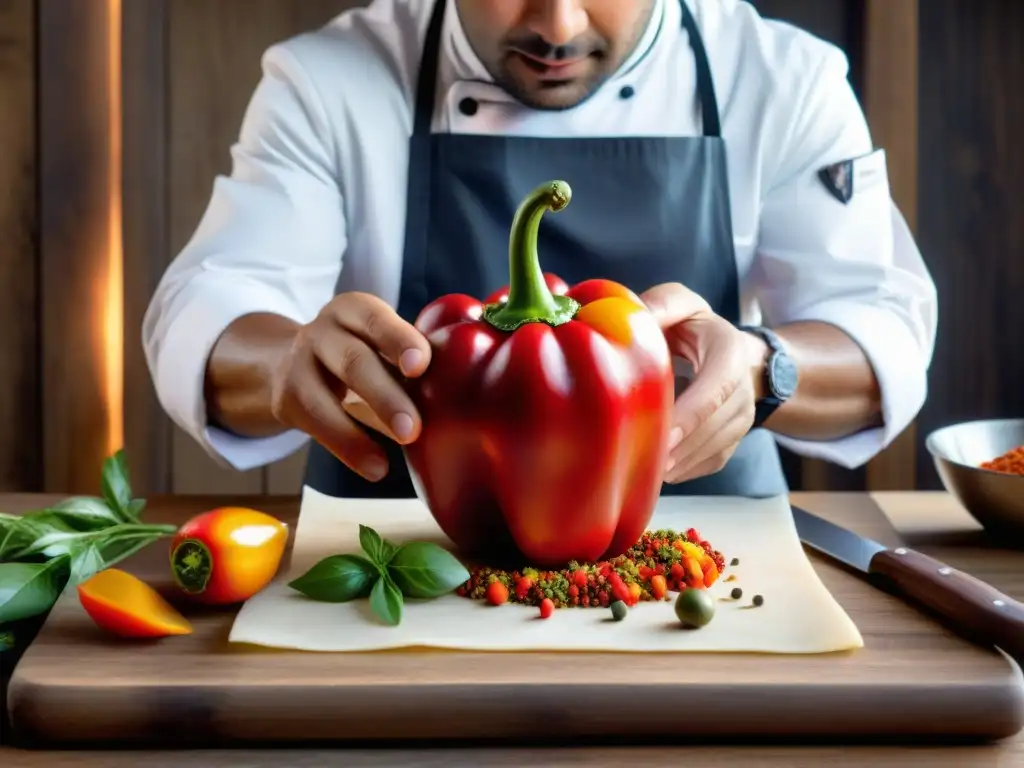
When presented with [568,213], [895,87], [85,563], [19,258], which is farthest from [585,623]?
[19,258]

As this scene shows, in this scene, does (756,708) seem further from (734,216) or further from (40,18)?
(40,18)

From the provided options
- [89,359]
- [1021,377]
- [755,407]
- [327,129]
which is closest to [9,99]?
[89,359]

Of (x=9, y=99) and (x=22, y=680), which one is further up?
(x=9, y=99)

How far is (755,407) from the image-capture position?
1.22m

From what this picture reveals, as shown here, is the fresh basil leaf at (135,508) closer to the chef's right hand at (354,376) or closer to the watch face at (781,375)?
the chef's right hand at (354,376)

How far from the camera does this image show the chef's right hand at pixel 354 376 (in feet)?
3.06

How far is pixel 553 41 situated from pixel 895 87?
0.59 meters

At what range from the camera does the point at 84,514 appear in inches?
42.5

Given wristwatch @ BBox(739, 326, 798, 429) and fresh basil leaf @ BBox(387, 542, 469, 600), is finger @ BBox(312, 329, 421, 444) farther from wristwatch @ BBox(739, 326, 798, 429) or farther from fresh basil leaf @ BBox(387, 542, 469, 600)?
wristwatch @ BBox(739, 326, 798, 429)

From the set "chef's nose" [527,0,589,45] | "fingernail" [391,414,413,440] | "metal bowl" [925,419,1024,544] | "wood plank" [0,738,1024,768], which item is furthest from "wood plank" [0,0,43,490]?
"metal bowl" [925,419,1024,544]

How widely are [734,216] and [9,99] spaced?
103cm

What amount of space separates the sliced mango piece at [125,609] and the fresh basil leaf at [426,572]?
16 centimetres

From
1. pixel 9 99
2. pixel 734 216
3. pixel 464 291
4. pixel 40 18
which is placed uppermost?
pixel 40 18

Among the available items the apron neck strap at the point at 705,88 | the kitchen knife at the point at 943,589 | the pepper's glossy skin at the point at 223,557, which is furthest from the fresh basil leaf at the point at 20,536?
the apron neck strap at the point at 705,88
